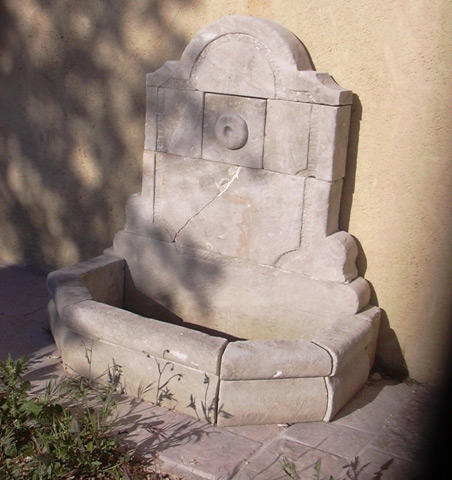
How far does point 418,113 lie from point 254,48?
37.2 inches

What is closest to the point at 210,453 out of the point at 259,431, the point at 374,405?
the point at 259,431

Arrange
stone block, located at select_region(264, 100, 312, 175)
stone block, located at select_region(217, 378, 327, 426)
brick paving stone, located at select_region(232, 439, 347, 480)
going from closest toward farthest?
brick paving stone, located at select_region(232, 439, 347, 480) → stone block, located at select_region(217, 378, 327, 426) → stone block, located at select_region(264, 100, 312, 175)

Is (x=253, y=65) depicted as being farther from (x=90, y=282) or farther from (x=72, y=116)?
(x=72, y=116)

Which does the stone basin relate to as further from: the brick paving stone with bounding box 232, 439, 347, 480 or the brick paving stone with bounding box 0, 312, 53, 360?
the brick paving stone with bounding box 0, 312, 53, 360

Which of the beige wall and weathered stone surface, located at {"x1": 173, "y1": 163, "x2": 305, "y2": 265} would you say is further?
weathered stone surface, located at {"x1": 173, "y1": 163, "x2": 305, "y2": 265}

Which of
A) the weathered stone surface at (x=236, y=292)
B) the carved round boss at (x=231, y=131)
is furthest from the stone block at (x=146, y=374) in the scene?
the carved round boss at (x=231, y=131)

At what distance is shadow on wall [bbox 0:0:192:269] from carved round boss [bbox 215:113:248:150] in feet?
2.36

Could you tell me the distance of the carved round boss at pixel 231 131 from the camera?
4082 mm

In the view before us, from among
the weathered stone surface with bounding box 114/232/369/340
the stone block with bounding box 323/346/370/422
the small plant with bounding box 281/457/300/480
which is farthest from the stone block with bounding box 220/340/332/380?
the weathered stone surface with bounding box 114/232/369/340

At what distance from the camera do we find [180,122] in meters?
4.32

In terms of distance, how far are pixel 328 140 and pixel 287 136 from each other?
0.25 meters

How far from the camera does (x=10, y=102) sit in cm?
541

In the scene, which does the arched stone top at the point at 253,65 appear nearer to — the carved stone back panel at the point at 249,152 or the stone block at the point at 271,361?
the carved stone back panel at the point at 249,152

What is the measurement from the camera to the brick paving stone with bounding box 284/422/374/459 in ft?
11.1
